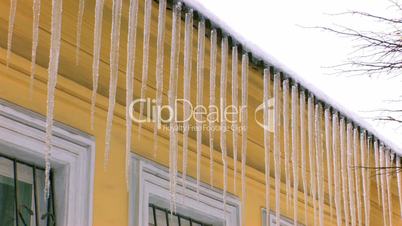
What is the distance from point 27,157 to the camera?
155 inches

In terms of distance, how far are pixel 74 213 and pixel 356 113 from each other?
2.69 metres

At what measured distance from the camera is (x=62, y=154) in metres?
4.07

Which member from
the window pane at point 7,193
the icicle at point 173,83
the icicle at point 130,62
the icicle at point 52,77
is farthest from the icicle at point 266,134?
the icicle at point 52,77

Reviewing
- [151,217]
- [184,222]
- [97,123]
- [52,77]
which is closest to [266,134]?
[184,222]

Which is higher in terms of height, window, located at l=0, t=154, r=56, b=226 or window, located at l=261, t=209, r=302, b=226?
window, located at l=261, t=209, r=302, b=226

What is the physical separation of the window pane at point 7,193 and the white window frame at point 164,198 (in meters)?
0.75

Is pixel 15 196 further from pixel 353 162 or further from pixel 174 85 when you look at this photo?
pixel 353 162

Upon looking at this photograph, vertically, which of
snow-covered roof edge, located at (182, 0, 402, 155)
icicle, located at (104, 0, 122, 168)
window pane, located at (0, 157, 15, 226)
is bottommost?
window pane, located at (0, 157, 15, 226)

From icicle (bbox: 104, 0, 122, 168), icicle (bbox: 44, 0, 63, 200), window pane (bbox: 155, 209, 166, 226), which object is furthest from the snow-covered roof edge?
window pane (bbox: 155, 209, 166, 226)

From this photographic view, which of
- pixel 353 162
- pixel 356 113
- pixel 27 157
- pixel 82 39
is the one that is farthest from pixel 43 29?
pixel 353 162

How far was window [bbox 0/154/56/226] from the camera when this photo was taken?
3.85 metres

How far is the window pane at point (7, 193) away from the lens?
3828 millimetres
